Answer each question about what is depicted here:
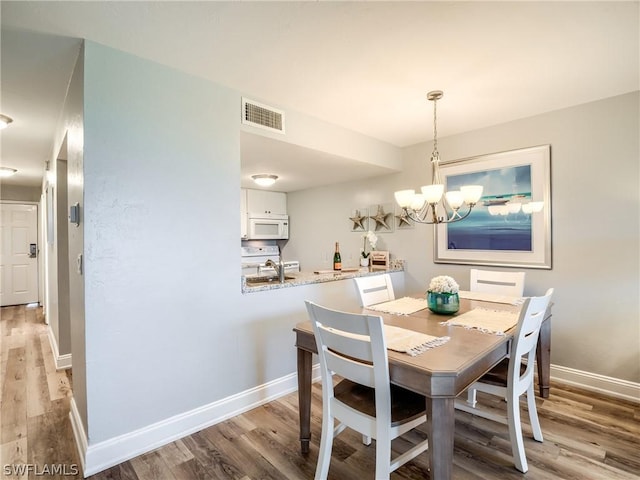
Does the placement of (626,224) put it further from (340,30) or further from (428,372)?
(340,30)

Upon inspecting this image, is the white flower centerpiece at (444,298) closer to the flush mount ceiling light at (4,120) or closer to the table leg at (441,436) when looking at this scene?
the table leg at (441,436)

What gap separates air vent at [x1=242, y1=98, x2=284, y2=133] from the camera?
7.72ft

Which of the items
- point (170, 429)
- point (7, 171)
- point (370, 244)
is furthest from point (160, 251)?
point (7, 171)

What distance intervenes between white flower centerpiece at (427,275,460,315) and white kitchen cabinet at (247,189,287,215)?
3393mm

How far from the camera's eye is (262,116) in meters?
2.43

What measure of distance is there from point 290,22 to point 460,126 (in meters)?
2.14

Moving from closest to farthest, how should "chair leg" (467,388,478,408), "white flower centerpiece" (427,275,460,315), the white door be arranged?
"white flower centerpiece" (427,275,460,315) → "chair leg" (467,388,478,408) → the white door

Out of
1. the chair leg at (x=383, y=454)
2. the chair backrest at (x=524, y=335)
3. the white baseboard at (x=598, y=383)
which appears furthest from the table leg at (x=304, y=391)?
the white baseboard at (x=598, y=383)

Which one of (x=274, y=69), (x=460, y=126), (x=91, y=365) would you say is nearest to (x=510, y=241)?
(x=460, y=126)

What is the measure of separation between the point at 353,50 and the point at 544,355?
8.30ft

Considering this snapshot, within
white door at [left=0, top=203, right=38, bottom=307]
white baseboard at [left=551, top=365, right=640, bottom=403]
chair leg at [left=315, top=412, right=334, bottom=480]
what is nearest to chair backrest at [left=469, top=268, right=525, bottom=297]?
white baseboard at [left=551, top=365, right=640, bottom=403]

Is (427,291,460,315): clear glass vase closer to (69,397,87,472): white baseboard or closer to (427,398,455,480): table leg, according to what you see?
(427,398,455,480): table leg

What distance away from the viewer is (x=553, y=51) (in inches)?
72.7

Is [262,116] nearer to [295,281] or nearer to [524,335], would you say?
[295,281]
